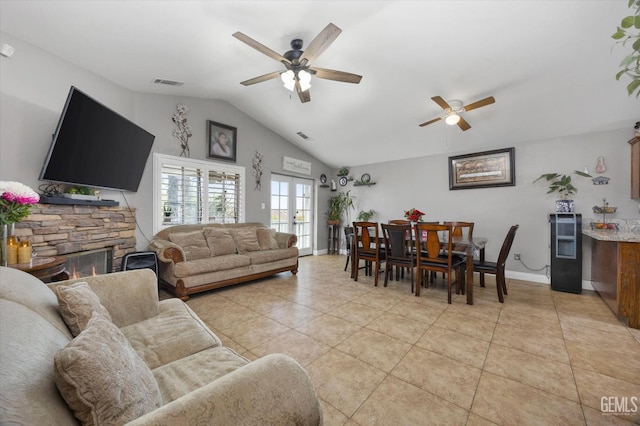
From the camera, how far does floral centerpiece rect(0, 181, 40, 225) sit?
1.83m

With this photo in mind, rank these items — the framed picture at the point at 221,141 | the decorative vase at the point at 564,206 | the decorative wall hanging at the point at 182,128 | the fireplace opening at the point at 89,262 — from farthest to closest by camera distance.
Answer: the framed picture at the point at 221,141, the decorative wall hanging at the point at 182,128, the decorative vase at the point at 564,206, the fireplace opening at the point at 89,262

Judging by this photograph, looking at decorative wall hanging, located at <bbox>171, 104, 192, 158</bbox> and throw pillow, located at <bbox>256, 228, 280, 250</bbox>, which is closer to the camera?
decorative wall hanging, located at <bbox>171, 104, 192, 158</bbox>

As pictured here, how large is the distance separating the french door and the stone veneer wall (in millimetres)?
2732

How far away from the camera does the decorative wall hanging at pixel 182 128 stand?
3.98 m

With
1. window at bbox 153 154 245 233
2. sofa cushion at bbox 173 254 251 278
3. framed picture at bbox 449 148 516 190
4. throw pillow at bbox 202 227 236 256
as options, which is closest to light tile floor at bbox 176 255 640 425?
sofa cushion at bbox 173 254 251 278

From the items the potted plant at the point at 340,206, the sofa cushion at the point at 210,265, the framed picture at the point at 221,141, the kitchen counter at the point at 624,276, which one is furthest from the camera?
the potted plant at the point at 340,206

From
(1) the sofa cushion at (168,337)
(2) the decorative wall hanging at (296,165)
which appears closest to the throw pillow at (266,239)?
(2) the decorative wall hanging at (296,165)

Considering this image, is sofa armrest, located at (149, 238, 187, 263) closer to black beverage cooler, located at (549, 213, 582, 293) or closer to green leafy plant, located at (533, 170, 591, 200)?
black beverage cooler, located at (549, 213, 582, 293)

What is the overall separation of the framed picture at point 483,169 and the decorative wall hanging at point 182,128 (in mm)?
4855

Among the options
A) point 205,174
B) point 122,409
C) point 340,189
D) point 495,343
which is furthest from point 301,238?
point 122,409

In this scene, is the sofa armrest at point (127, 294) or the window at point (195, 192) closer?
the sofa armrest at point (127, 294)

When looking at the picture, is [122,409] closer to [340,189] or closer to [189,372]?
[189,372]

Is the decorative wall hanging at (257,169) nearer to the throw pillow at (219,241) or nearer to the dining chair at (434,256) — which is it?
the throw pillow at (219,241)

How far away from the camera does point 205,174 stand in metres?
4.31
